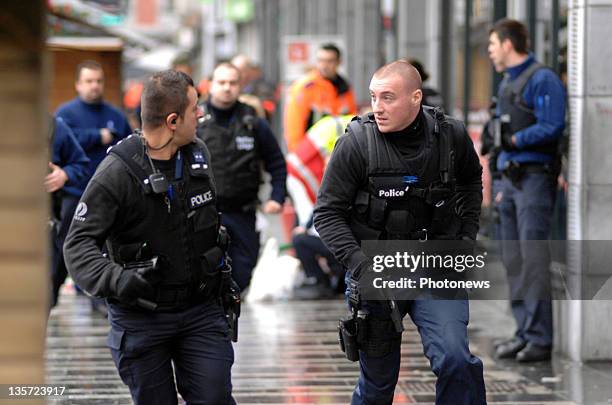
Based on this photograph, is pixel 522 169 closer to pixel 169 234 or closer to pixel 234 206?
pixel 234 206

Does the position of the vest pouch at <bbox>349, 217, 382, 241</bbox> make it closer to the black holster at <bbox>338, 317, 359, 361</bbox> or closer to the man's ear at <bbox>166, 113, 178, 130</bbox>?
the black holster at <bbox>338, 317, 359, 361</bbox>

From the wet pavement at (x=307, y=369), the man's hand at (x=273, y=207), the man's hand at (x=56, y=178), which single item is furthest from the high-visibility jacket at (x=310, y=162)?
the man's hand at (x=56, y=178)

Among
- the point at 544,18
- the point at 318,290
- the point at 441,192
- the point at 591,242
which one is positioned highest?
the point at 544,18

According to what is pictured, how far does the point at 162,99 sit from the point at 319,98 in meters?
8.02

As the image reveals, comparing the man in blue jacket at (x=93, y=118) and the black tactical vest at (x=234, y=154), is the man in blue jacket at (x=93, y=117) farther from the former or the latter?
the black tactical vest at (x=234, y=154)

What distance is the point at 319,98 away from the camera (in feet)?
44.2

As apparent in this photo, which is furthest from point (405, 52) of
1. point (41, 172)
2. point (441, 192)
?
point (41, 172)

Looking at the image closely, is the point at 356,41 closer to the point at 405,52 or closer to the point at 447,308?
the point at 405,52

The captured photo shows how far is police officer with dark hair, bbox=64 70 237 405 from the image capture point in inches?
209

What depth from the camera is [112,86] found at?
58.7ft

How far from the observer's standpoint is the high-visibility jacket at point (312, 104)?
44.1ft

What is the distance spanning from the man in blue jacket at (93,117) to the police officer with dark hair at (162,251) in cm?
552

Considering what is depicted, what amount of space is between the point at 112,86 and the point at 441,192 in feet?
41.2

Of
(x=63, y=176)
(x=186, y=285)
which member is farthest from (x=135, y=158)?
(x=63, y=176)
